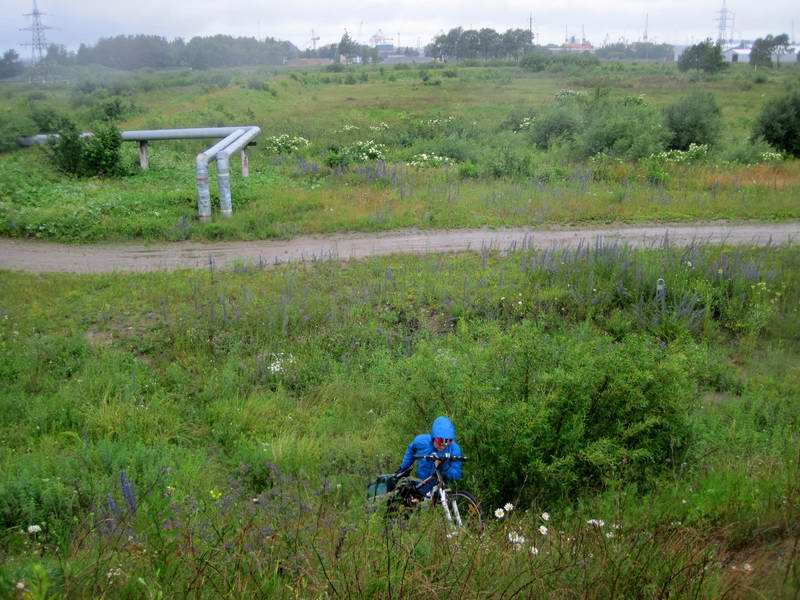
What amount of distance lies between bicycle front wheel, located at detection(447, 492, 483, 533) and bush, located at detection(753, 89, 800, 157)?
23.5 metres

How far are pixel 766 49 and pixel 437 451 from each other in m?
76.7

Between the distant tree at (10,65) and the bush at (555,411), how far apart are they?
5782cm

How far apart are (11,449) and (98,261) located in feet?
20.6

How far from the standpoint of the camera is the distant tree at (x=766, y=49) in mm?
68100

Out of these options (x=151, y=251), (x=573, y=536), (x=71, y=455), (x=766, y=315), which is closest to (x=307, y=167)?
(x=151, y=251)

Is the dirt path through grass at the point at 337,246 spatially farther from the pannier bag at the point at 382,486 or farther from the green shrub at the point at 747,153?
the green shrub at the point at 747,153

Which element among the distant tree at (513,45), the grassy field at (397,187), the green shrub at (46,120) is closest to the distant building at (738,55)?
the distant tree at (513,45)

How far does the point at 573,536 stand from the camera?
3.92 meters

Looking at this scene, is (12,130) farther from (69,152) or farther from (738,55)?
(738,55)

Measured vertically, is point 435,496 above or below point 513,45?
below

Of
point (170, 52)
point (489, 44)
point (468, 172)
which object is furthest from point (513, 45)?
point (468, 172)

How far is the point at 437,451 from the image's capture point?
5172 millimetres

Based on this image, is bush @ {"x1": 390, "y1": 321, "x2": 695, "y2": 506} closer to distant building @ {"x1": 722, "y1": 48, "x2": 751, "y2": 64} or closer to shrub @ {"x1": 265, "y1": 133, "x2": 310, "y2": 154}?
shrub @ {"x1": 265, "y1": 133, "x2": 310, "y2": 154}

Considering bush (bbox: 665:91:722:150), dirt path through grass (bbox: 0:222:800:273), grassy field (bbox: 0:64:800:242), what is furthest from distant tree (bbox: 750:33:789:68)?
dirt path through grass (bbox: 0:222:800:273)
